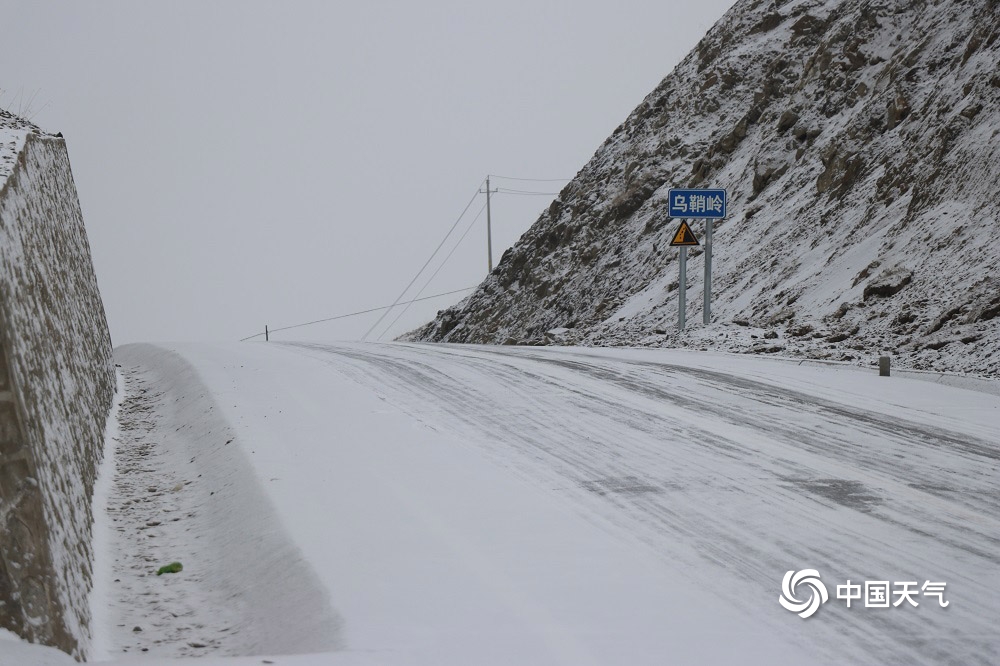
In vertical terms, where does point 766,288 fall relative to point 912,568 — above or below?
above

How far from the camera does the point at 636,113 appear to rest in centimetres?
3319

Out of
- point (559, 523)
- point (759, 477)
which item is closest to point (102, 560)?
point (559, 523)

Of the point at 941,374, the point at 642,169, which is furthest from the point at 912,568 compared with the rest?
the point at 642,169

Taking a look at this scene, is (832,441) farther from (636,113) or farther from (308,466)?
(636,113)

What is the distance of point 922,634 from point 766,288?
14663mm

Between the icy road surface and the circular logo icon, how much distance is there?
5cm

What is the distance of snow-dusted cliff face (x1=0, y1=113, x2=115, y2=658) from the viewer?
399 centimetres

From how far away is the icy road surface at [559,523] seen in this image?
4234mm

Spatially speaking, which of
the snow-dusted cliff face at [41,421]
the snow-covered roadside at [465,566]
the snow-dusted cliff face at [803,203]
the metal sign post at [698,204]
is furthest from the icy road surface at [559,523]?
the metal sign post at [698,204]

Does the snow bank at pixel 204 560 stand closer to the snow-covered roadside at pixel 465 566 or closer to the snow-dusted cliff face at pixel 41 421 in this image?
the snow-covered roadside at pixel 465 566

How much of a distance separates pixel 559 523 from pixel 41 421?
3.07 meters

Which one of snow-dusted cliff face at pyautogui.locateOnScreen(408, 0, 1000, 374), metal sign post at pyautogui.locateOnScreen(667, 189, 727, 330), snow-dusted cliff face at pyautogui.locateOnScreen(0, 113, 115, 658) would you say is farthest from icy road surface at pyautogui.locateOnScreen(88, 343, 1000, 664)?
metal sign post at pyautogui.locateOnScreen(667, 189, 727, 330)

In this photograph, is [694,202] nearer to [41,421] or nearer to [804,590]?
[804,590]

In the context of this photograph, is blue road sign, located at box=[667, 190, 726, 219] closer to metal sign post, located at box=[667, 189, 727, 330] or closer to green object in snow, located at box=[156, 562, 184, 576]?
metal sign post, located at box=[667, 189, 727, 330]
